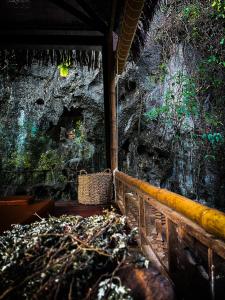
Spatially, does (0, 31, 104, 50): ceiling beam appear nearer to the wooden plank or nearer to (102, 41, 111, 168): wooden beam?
the wooden plank

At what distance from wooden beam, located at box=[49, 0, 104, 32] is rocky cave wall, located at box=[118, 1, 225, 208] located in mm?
4039

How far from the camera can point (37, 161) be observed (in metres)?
9.08

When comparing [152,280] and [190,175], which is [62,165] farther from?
[152,280]

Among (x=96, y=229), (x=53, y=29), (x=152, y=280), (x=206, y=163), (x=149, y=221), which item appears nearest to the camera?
(x=152, y=280)

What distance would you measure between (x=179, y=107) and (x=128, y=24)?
5.71m

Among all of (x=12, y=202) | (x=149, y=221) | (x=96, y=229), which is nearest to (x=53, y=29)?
(x=12, y=202)

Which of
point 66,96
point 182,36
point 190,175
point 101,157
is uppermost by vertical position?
point 182,36

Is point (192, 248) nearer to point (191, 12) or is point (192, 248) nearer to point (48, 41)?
point (48, 41)

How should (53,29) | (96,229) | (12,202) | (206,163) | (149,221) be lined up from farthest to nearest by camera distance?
(206,163) → (53,29) → (12,202) → (149,221) → (96,229)

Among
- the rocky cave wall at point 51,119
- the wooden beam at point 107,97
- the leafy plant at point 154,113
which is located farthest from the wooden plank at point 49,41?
the rocky cave wall at point 51,119

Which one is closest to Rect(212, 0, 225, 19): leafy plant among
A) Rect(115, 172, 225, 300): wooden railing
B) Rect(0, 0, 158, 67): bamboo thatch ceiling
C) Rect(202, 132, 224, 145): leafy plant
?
Rect(202, 132, 224, 145): leafy plant

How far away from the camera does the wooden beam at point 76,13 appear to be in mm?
4211

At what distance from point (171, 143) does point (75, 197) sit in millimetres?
3500

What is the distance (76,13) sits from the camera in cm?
444
